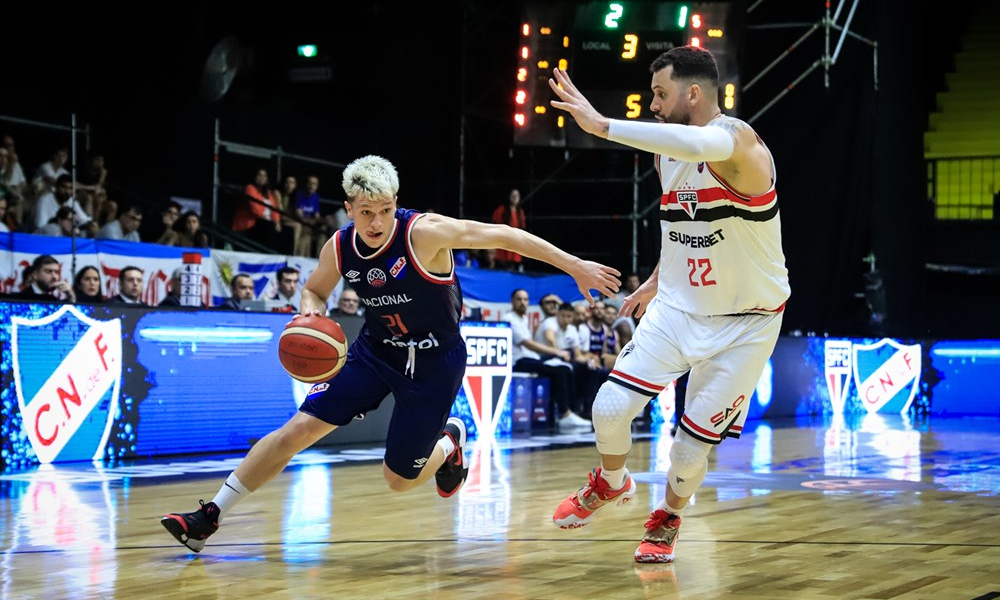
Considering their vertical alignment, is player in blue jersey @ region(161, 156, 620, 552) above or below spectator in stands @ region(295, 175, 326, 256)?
below

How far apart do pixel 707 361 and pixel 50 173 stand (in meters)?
9.12

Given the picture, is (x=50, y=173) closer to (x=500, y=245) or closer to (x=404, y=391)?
(x=404, y=391)

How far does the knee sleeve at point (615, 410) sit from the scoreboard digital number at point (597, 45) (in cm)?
1022

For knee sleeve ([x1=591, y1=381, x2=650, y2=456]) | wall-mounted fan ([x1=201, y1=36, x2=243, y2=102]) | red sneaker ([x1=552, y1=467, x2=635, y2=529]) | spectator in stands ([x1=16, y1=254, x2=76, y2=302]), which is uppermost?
wall-mounted fan ([x1=201, y1=36, x2=243, y2=102])

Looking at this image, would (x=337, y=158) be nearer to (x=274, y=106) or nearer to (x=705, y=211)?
(x=274, y=106)

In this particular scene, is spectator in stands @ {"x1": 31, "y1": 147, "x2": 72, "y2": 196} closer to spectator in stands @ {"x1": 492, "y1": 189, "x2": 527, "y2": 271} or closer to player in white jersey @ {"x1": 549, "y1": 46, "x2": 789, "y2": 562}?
spectator in stands @ {"x1": 492, "y1": 189, "x2": 527, "y2": 271}

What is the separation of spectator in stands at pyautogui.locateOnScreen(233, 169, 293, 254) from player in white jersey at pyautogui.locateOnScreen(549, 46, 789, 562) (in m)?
9.73

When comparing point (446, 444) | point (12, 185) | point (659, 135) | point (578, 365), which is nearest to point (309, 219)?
point (578, 365)

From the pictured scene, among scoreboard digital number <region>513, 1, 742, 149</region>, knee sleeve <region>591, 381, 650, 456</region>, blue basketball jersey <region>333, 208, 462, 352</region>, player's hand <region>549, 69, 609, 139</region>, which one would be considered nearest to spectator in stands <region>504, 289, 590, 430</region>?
scoreboard digital number <region>513, 1, 742, 149</region>

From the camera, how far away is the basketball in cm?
497

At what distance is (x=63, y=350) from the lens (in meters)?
8.52

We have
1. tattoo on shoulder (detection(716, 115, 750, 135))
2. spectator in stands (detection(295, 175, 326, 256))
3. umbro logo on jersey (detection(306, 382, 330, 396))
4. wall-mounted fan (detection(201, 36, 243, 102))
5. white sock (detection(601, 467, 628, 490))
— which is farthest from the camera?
wall-mounted fan (detection(201, 36, 243, 102))

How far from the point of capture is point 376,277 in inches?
202

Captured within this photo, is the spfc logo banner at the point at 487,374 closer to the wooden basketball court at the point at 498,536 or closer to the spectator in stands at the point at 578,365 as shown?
the spectator in stands at the point at 578,365
